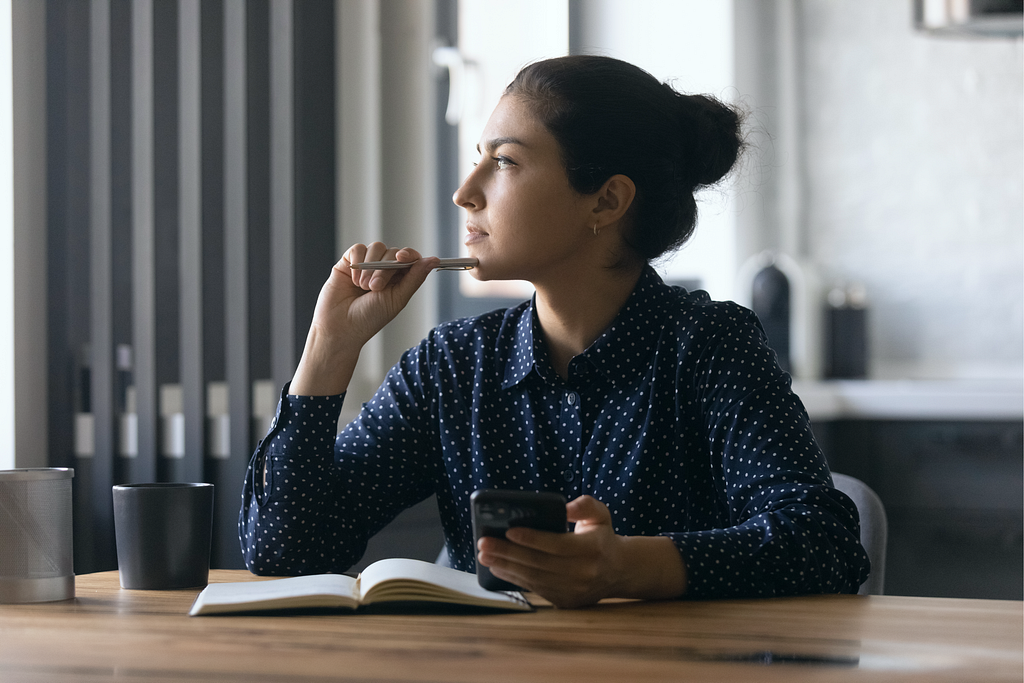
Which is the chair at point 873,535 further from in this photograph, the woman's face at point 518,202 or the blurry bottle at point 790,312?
the blurry bottle at point 790,312

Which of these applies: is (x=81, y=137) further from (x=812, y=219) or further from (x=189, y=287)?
(x=812, y=219)

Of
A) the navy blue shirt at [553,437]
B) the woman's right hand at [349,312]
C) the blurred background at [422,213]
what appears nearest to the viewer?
Result: the navy blue shirt at [553,437]

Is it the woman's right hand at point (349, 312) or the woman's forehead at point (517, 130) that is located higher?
the woman's forehead at point (517, 130)

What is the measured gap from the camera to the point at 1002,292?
2.92 m

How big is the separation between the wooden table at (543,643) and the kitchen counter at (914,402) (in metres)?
1.59

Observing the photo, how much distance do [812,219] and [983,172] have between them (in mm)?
490

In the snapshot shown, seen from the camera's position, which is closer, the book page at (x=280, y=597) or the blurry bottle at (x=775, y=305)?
the book page at (x=280, y=597)

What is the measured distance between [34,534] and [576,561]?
0.49 m

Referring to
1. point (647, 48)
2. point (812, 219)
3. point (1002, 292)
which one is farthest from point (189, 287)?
point (1002, 292)

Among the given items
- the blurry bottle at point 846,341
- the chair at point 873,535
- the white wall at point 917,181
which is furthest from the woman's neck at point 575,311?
the white wall at point 917,181

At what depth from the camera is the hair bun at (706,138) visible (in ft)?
4.53

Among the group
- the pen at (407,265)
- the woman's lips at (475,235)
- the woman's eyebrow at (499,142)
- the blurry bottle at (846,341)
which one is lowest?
the blurry bottle at (846,341)

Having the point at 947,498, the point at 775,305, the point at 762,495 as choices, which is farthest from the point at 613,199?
the point at 775,305

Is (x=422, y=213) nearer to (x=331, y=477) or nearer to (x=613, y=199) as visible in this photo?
(x=613, y=199)
